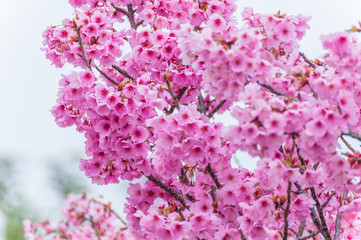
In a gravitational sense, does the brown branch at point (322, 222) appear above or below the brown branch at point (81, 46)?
below

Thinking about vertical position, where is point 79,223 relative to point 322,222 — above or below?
above

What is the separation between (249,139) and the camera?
305 centimetres

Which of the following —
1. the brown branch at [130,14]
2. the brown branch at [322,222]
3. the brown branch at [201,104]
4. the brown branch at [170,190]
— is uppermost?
the brown branch at [130,14]

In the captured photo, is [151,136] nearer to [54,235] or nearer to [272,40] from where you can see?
[272,40]

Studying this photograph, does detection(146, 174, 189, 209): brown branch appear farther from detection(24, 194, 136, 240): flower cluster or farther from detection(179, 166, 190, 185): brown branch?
detection(24, 194, 136, 240): flower cluster

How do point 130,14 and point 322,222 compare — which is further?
point 130,14

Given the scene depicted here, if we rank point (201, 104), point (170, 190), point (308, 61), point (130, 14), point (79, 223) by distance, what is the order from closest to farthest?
point (308, 61)
point (170, 190)
point (201, 104)
point (130, 14)
point (79, 223)

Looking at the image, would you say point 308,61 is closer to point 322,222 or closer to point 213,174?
point 213,174

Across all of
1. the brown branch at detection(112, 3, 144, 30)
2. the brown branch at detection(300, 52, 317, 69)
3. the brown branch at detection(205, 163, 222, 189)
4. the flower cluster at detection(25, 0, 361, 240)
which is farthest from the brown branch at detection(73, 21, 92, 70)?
the brown branch at detection(300, 52, 317, 69)

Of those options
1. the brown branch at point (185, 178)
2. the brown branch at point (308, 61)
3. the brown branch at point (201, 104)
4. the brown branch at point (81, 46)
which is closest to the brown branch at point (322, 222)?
the brown branch at point (308, 61)

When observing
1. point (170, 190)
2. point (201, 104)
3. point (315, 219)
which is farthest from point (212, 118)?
point (315, 219)

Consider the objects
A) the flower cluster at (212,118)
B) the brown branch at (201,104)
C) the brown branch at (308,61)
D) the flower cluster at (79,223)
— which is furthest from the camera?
the flower cluster at (79,223)

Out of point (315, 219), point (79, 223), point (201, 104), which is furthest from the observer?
point (79, 223)

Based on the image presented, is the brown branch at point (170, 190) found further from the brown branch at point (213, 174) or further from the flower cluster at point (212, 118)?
the brown branch at point (213, 174)
